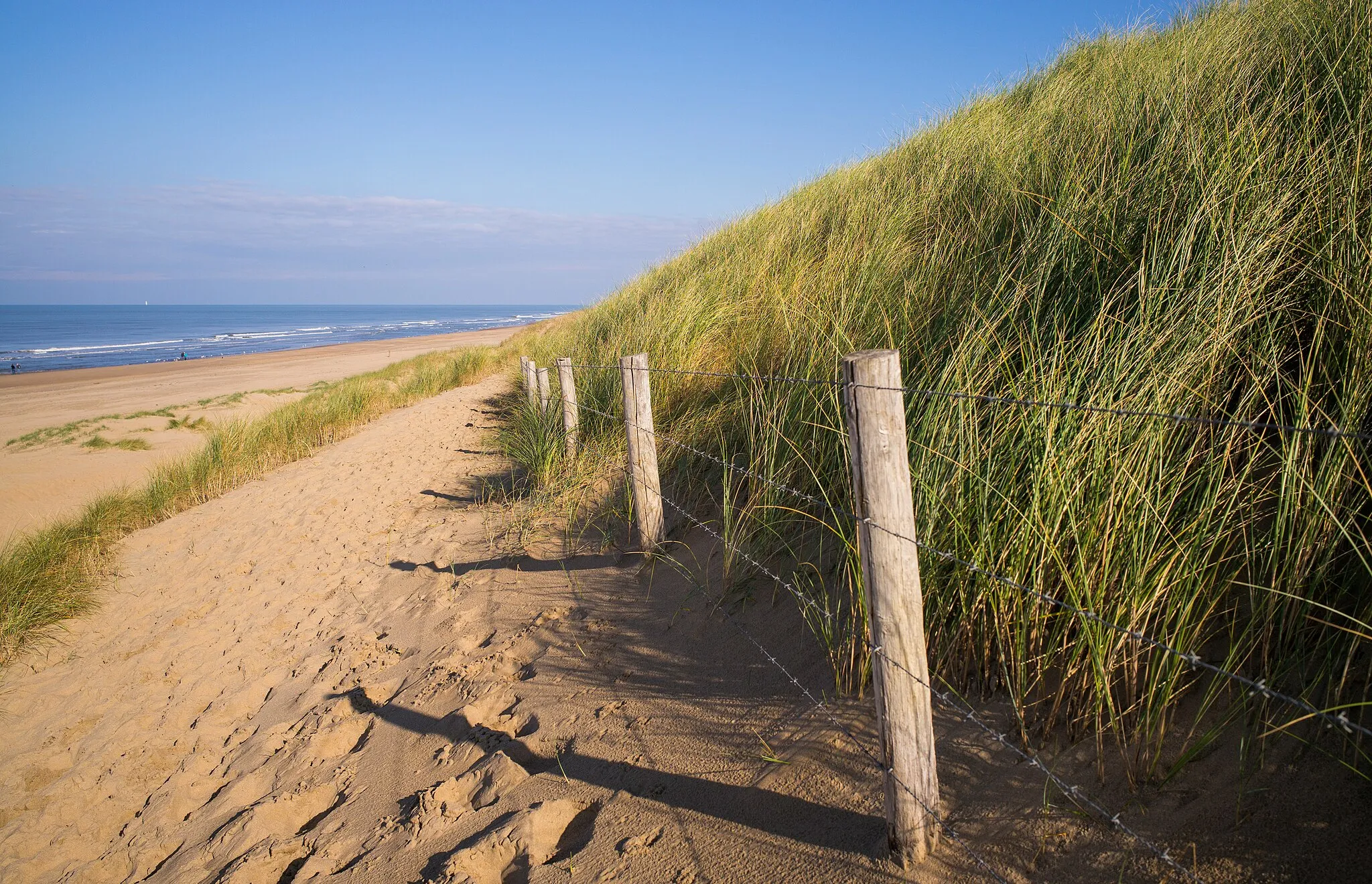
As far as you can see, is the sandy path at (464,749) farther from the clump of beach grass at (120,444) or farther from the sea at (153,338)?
the sea at (153,338)

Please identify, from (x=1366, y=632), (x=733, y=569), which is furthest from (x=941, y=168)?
(x=1366, y=632)

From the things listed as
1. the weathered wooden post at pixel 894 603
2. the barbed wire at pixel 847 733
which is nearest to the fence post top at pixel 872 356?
the weathered wooden post at pixel 894 603

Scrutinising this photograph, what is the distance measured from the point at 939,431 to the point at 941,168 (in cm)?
393

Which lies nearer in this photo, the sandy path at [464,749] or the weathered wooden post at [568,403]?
the sandy path at [464,749]

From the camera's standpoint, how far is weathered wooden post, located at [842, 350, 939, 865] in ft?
6.15

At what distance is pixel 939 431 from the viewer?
2.66 meters

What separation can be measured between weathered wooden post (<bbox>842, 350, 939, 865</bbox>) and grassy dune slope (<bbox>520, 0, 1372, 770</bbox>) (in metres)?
0.41

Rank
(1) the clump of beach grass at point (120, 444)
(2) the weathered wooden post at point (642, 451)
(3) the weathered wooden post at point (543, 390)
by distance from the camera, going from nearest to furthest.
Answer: (2) the weathered wooden post at point (642, 451)
(3) the weathered wooden post at point (543, 390)
(1) the clump of beach grass at point (120, 444)

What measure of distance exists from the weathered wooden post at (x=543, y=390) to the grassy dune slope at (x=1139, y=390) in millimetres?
1994

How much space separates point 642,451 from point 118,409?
696 inches

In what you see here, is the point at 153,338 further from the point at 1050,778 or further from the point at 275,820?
the point at 1050,778

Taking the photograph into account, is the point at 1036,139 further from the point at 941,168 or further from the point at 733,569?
the point at 733,569

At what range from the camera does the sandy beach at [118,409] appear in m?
9.44

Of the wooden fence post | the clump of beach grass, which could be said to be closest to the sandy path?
the wooden fence post
